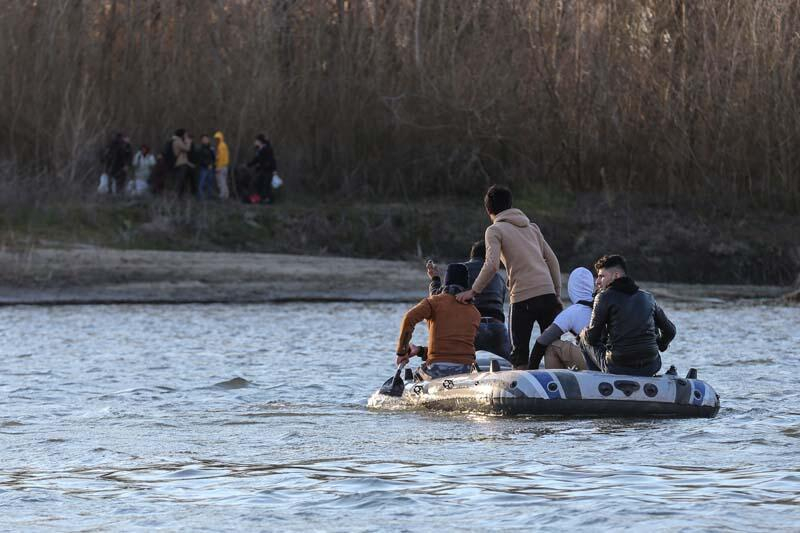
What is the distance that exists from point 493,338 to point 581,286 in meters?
1.42

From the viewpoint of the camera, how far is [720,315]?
27.8 meters

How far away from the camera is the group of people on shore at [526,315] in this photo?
42.1ft

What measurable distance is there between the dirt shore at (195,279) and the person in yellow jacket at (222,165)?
373 centimetres

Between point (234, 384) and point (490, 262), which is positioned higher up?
point (490, 262)

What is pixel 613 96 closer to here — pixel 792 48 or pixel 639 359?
pixel 792 48

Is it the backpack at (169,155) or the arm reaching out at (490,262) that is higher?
the backpack at (169,155)

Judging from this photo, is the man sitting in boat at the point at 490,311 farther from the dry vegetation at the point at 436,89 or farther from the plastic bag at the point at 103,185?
the dry vegetation at the point at 436,89

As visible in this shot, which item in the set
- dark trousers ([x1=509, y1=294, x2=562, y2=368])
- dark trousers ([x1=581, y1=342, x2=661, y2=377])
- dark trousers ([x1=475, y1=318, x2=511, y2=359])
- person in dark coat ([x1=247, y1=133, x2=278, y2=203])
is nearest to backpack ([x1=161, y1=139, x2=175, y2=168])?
person in dark coat ([x1=247, y1=133, x2=278, y2=203])

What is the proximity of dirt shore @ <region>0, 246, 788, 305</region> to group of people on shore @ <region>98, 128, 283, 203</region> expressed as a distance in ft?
11.7

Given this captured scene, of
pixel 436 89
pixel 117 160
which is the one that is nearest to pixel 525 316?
pixel 117 160

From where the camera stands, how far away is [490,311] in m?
14.6

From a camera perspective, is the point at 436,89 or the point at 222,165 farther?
the point at 436,89

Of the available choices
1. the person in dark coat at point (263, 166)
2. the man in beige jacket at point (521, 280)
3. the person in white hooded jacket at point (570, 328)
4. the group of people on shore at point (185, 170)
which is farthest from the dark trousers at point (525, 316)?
the person in dark coat at point (263, 166)

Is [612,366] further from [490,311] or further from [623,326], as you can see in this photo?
[490,311]
